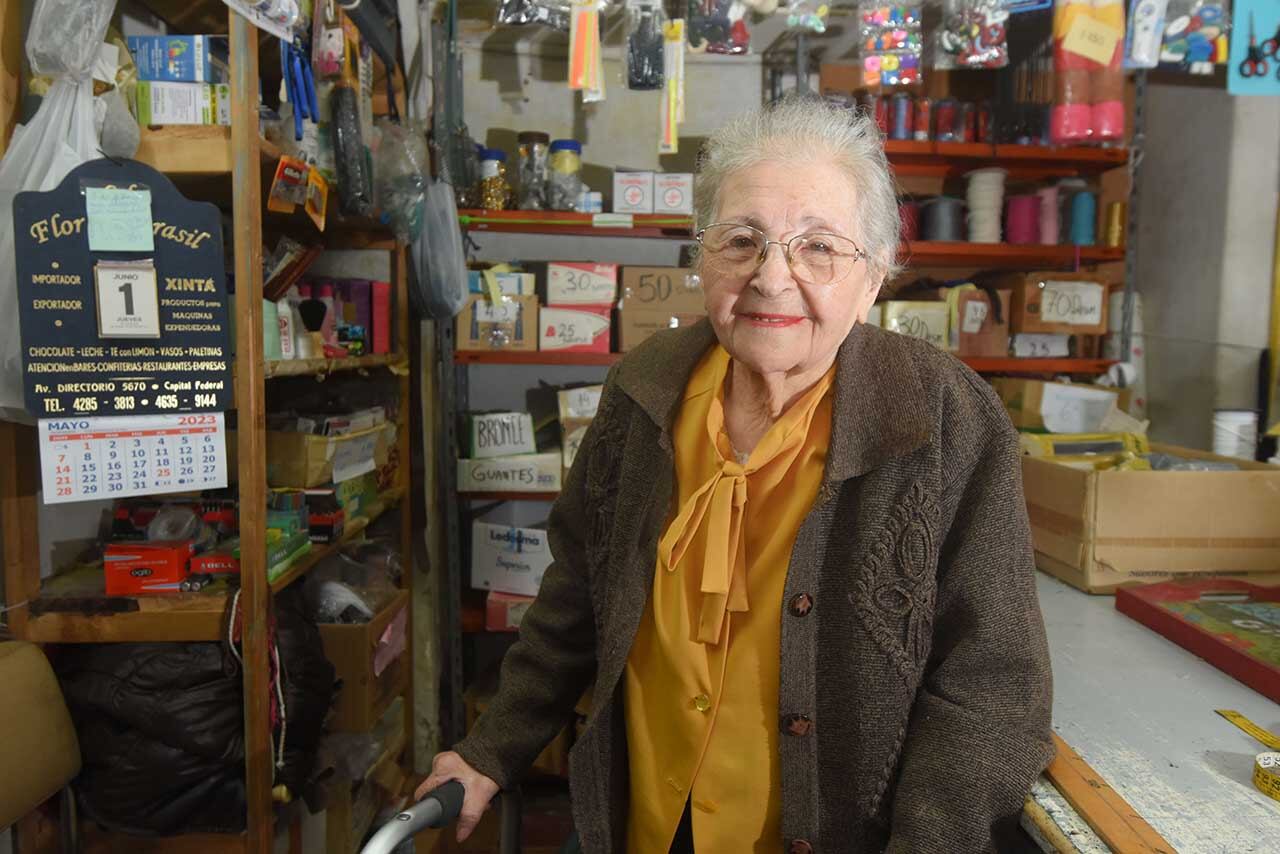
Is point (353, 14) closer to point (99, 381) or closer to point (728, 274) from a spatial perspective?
point (99, 381)

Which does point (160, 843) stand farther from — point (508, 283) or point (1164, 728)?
point (1164, 728)

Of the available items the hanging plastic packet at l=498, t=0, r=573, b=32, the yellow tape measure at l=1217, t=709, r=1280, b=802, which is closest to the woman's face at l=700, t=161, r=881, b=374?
the yellow tape measure at l=1217, t=709, r=1280, b=802

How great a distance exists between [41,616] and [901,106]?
2.72 m

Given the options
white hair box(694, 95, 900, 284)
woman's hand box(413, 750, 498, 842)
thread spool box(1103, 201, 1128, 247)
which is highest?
thread spool box(1103, 201, 1128, 247)

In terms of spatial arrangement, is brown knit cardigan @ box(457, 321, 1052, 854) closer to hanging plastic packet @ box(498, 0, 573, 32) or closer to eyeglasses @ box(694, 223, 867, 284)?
eyeglasses @ box(694, 223, 867, 284)

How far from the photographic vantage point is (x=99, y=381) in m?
1.47

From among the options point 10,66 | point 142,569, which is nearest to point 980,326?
point 142,569

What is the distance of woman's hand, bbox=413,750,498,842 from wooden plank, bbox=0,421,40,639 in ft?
3.29

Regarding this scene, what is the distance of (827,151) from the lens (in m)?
1.12

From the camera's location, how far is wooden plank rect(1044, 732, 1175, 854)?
0.81m

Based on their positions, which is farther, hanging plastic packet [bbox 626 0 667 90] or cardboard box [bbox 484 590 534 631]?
cardboard box [bbox 484 590 534 631]

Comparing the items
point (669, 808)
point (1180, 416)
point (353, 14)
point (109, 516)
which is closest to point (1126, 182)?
point (1180, 416)

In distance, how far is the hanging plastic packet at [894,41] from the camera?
2.30 m

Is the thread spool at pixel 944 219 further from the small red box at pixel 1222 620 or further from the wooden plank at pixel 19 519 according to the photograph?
the wooden plank at pixel 19 519
